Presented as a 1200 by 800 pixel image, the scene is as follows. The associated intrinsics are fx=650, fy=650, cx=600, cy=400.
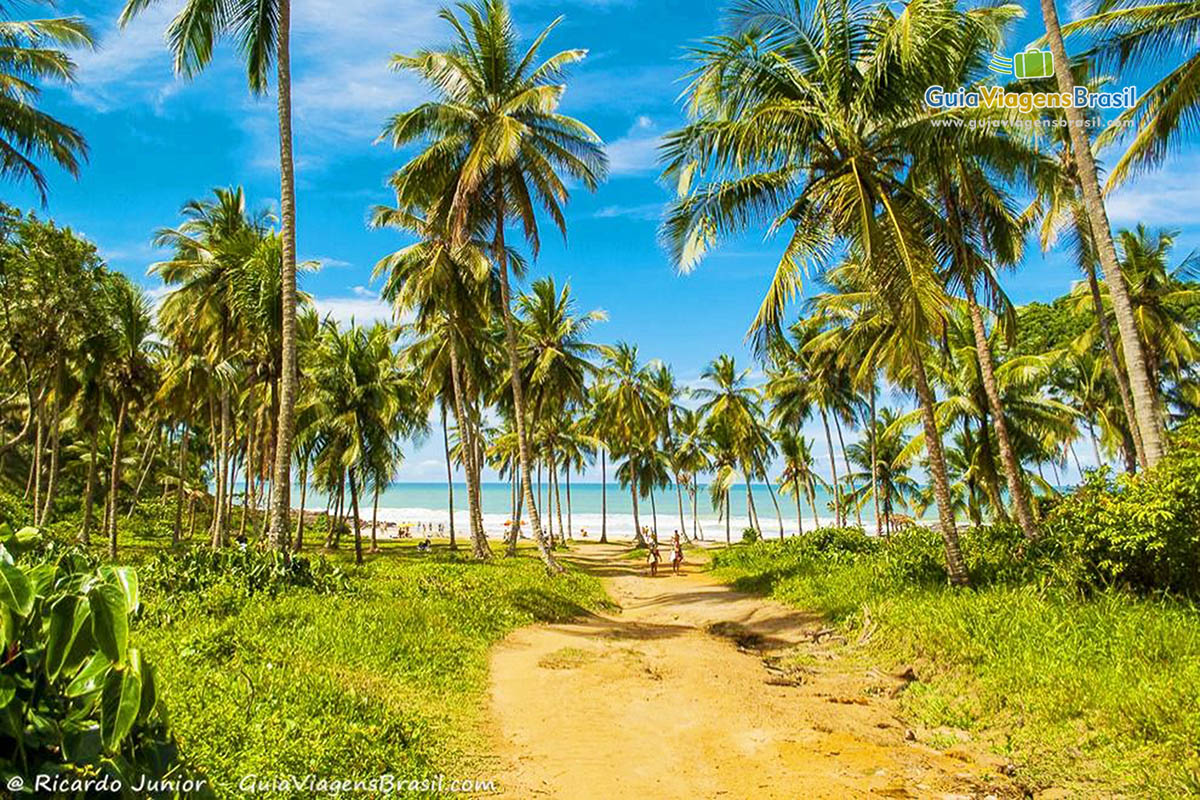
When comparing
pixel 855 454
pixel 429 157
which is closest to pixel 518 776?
pixel 429 157

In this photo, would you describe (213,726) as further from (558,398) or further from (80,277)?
(558,398)

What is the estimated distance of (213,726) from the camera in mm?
4328

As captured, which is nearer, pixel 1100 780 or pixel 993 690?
pixel 1100 780

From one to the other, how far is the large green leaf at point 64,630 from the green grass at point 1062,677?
5.99 metres

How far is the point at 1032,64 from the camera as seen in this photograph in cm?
1210

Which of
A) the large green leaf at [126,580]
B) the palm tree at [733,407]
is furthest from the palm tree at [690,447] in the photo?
the large green leaf at [126,580]

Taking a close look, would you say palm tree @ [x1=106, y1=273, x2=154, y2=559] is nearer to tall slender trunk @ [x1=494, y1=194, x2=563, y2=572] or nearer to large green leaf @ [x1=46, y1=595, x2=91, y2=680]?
tall slender trunk @ [x1=494, y1=194, x2=563, y2=572]

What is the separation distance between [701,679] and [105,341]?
71.6 feet

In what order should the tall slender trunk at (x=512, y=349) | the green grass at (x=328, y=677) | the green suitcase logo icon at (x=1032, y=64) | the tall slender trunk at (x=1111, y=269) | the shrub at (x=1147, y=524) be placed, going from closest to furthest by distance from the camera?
the green grass at (x=328, y=677)
the shrub at (x=1147, y=524)
the tall slender trunk at (x=1111, y=269)
the green suitcase logo icon at (x=1032, y=64)
the tall slender trunk at (x=512, y=349)

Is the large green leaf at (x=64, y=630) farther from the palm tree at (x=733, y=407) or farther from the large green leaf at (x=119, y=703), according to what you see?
the palm tree at (x=733, y=407)

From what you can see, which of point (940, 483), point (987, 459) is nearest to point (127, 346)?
point (940, 483)

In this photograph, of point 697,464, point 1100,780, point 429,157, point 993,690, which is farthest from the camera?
point 697,464

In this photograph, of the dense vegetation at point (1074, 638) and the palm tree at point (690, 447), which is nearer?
the dense vegetation at point (1074, 638)

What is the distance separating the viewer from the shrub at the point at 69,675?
1.57 meters
